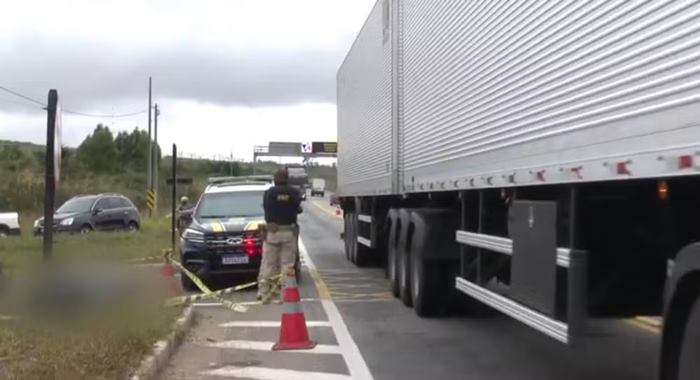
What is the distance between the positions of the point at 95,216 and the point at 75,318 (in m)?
25.2

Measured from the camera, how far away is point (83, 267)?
975 cm

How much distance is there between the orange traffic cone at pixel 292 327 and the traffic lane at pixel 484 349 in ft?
2.12

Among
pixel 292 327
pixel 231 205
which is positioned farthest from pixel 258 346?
pixel 231 205

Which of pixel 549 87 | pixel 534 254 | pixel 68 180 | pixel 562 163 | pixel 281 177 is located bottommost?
pixel 534 254

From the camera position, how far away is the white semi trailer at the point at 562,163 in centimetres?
528

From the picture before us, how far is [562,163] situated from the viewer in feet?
22.8

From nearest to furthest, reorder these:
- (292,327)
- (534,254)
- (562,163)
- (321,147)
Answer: (562,163) → (534,254) → (292,327) → (321,147)

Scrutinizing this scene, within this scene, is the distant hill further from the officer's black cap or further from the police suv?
the officer's black cap

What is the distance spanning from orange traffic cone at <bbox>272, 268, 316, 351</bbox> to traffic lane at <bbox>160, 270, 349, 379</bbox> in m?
0.15

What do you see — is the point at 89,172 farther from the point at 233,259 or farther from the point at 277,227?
the point at 277,227

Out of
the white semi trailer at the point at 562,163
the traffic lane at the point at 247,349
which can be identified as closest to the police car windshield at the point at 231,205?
the traffic lane at the point at 247,349

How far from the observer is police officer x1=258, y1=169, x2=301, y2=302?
15281 mm

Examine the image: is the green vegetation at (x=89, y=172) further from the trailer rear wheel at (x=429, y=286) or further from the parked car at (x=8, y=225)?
the trailer rear wheel at (x=429, y=286)

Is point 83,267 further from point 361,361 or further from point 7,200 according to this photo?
point 7,200
